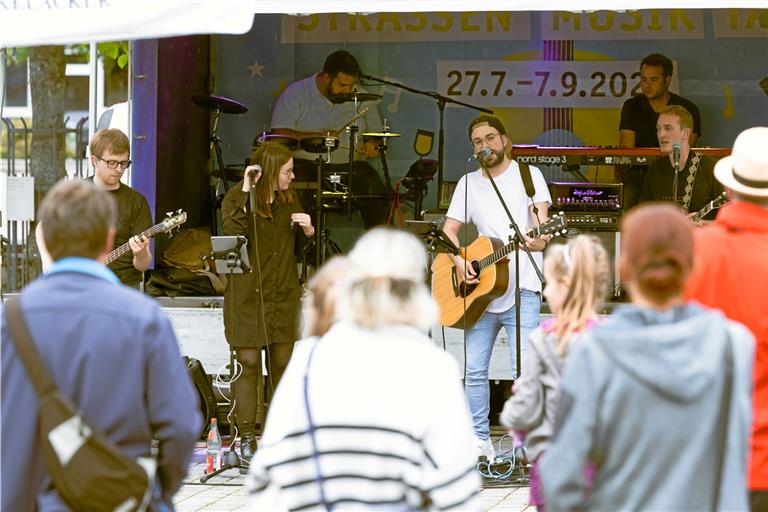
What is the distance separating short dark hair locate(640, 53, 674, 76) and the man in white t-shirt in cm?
387

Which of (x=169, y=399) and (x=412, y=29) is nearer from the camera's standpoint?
(x=169, y=399)

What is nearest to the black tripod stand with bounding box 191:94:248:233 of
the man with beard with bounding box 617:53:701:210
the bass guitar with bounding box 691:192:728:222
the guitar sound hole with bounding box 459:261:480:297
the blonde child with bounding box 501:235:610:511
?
the guitar sound hole with bounding box 459:261:480:297

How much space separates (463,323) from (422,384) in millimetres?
4441

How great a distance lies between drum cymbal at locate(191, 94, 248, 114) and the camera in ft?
32.6

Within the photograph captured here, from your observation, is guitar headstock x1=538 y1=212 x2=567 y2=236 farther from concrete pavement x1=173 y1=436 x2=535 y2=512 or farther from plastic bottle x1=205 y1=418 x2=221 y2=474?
plastic bottle x1=205 y1=418 x2=221 y2=474

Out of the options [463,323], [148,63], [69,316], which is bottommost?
[463,323]

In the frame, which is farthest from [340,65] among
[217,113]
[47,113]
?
[47,113]

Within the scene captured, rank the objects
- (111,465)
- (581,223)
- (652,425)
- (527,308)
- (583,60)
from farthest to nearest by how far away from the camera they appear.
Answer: (583,60) < (581,223) < (527,308) < (111,465) < (652,425)

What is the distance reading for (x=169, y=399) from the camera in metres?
3.61

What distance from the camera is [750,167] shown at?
13.7ft

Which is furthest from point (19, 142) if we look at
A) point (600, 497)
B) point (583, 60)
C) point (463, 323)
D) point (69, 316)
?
point (600, 497)

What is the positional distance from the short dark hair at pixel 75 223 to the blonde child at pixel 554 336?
1511 mm

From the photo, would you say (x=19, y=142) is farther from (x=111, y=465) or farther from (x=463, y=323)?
(x=111, y=465)

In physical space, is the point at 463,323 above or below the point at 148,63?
below
